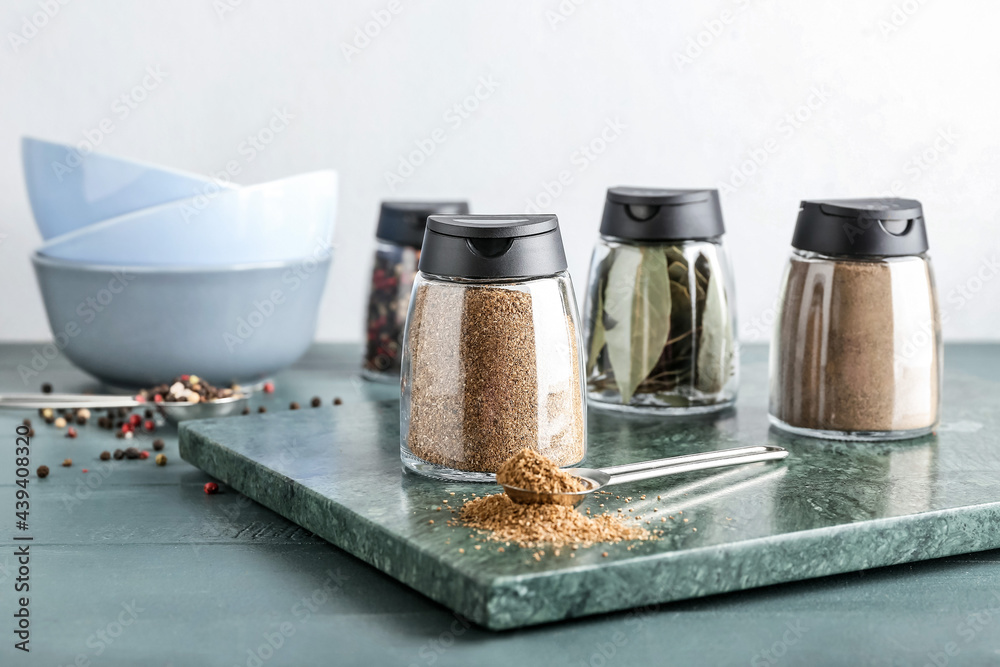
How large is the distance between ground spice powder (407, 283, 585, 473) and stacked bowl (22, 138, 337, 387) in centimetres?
49

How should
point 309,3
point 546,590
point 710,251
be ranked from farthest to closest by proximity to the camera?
point 309,3 → point 710,251 → point 546,590

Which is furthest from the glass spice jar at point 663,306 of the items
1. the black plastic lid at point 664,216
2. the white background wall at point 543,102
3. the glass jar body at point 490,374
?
the white background wall at point 543,102

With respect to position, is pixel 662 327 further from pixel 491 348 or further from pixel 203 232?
pixel 203 232

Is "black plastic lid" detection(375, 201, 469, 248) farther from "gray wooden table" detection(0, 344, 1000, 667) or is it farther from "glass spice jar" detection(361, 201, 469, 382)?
"gray wooden table" detection(0, 344, 1000, 667)

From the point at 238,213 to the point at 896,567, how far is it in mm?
864

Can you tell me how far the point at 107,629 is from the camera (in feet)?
2.27

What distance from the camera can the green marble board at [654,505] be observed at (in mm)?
692

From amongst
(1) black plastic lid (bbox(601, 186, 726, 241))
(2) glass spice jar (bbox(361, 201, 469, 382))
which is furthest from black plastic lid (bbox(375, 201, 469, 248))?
(1) black plastic lid (bbox(601, 186, 726, 241))

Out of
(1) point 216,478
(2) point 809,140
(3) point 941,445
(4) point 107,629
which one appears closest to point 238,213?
(1) point 216,478

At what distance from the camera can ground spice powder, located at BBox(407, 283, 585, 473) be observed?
0.85 m

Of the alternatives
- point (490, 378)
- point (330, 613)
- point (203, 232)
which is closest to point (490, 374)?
point (490, 378)

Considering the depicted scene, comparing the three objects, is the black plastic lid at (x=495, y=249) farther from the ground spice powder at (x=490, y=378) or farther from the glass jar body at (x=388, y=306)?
the glass jar body at (x=388, y=306)

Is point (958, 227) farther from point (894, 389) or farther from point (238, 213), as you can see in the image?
point (238, 213)

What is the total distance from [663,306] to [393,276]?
46 cm
